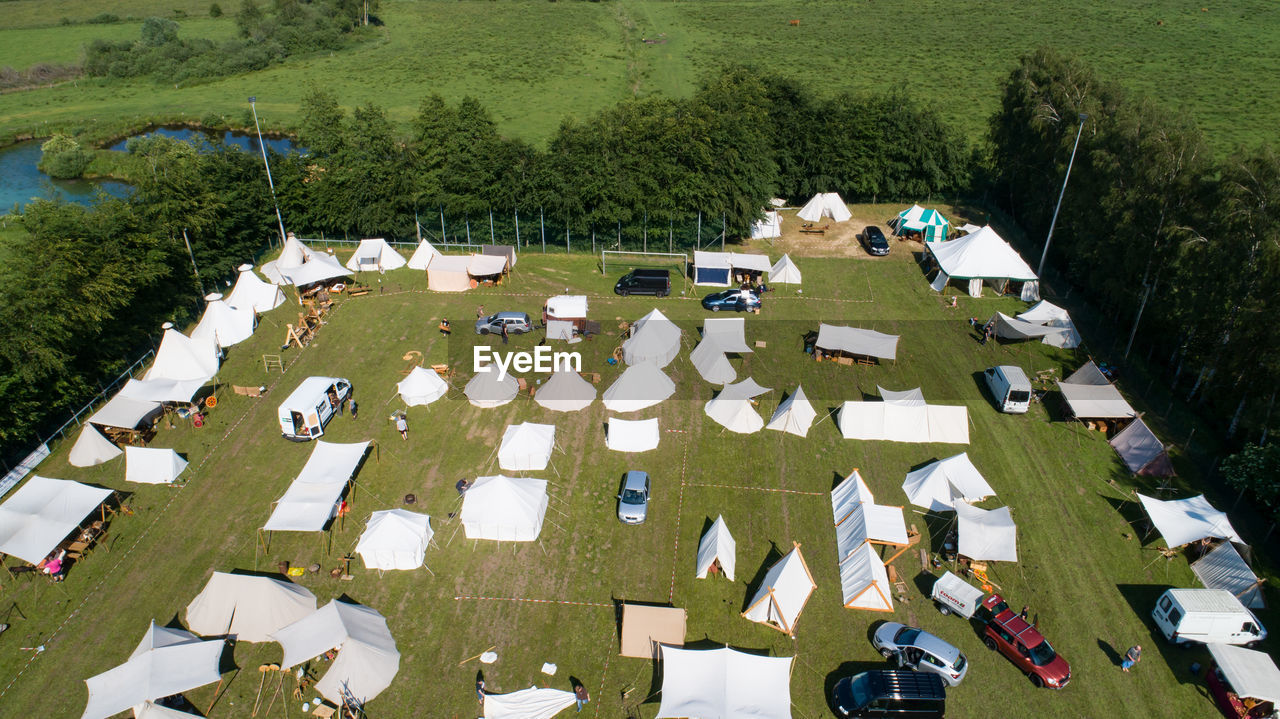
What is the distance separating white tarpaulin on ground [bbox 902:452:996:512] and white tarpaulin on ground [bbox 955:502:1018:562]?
4.61 feet


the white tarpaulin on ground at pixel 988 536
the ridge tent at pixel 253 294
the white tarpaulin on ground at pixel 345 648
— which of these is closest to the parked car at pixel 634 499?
the white tarpaulin on ground at pixel 345 648

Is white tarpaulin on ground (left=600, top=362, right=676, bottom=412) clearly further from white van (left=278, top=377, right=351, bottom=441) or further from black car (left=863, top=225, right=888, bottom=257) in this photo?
black car (left=863, top=225, right=888, bottom=257)

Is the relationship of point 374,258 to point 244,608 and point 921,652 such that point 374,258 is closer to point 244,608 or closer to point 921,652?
point 244,608

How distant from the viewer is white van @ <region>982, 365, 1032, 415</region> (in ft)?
103

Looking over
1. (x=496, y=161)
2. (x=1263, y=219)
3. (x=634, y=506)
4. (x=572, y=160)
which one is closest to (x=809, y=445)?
(x=634, y=506)

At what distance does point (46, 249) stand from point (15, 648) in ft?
60.8

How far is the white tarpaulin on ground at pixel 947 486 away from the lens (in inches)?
1048

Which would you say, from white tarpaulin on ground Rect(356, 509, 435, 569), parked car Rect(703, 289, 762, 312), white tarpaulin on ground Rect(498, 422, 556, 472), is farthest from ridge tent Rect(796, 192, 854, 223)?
white tarpaulin on ground Rect(356, 509, 435, 569)

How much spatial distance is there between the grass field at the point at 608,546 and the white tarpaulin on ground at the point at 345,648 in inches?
23.4

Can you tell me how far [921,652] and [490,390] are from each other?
20.2 metres

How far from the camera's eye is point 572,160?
4541cm

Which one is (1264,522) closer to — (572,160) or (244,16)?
(572,160)

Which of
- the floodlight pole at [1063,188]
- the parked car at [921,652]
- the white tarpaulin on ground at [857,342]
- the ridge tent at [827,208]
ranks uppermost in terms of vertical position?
the floodlight pole at [1063,188]

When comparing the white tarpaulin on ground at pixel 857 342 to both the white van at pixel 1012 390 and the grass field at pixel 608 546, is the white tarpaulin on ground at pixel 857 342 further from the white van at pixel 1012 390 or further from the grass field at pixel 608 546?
the white van at pixel 1012 390
